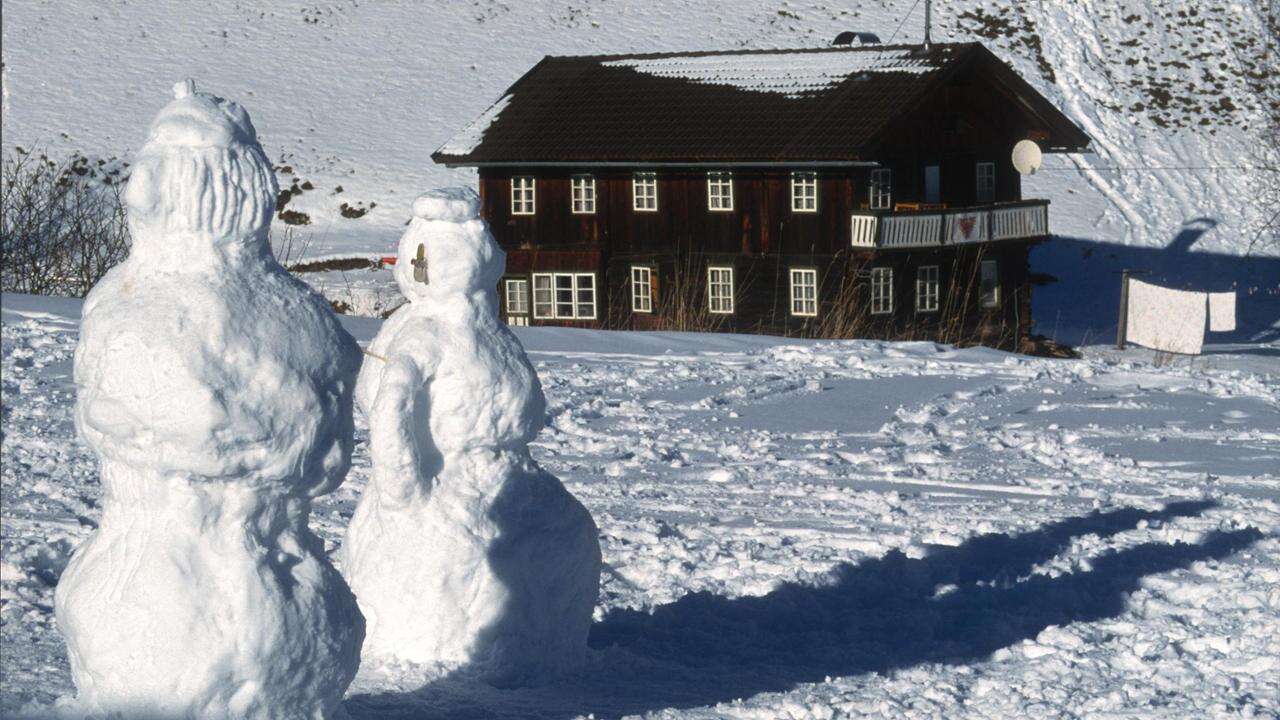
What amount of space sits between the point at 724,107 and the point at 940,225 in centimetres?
409

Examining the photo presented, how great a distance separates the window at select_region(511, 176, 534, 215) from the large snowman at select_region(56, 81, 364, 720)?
79.2 ft

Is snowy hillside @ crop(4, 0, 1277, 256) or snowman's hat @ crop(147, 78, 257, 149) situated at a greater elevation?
snowy hillside @ crop(4, 0, 1277, 256)

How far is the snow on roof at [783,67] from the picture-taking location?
28.0m

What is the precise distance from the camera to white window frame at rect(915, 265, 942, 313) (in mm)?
28094

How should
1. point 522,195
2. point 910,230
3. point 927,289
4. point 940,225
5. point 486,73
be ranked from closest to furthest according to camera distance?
point 910,230
point 940,225
point 927,289
point 522,195
point 486,73

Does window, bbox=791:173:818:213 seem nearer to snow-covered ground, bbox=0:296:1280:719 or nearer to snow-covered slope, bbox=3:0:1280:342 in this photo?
snow-covered slope, bbox=3:0:1280:342

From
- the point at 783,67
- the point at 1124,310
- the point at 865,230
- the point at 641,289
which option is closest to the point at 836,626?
the point at 1124,310

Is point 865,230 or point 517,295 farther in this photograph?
point 517,295

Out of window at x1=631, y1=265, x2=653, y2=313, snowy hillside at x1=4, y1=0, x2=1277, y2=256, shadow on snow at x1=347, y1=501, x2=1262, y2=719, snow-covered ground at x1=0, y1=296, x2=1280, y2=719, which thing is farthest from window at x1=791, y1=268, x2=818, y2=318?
shadow on snow at x1=347, y1=501, x2=1262, y2=719

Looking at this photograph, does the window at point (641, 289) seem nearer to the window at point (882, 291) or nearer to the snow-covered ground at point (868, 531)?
the window at point (882, 291)

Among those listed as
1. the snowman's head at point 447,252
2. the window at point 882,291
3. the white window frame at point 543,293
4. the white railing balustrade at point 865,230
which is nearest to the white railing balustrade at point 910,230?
the white railing balustrade at point 865,230

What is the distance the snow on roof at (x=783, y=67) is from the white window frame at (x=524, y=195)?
9.29ft

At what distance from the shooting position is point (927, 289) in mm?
28188

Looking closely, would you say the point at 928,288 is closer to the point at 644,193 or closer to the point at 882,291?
the point at 882,291
